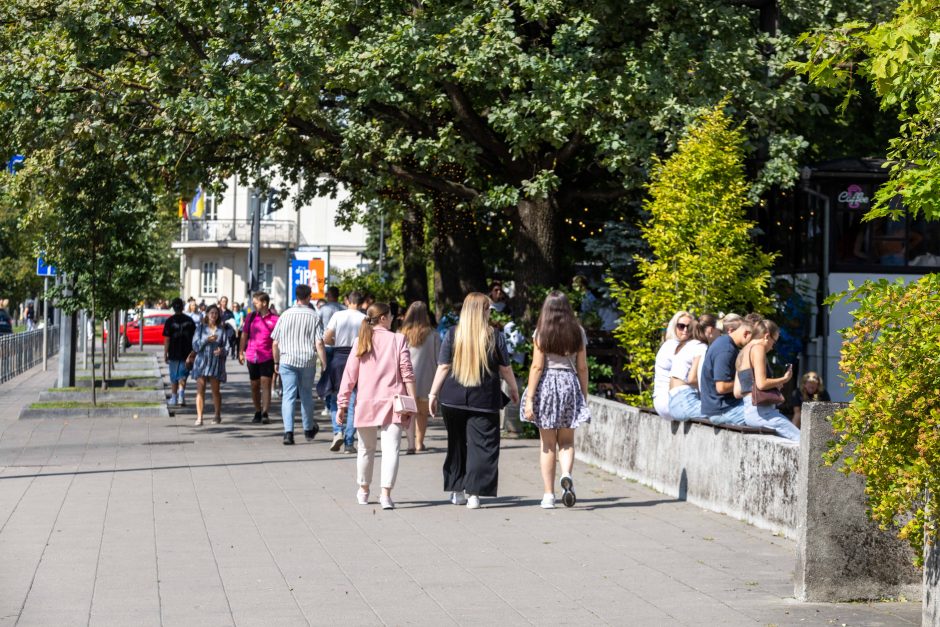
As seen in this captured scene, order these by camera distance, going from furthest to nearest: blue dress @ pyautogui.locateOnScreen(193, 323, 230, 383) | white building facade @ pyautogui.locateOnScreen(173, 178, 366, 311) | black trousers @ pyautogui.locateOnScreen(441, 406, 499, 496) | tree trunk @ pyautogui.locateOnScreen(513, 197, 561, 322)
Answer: white building facade @ pyautogui.locateOnScreen(173, 178, 366, 311) → tree trunk @ pyautogui.locateOnScreen(513, 197, 561, 322) → blue dress @ pyautogui.locateOnScreen(193, 323, 230, 383) → black trousers @ pyautogui.locateOnScreen(441, 406, 499, 496)

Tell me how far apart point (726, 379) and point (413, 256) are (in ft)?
61.6

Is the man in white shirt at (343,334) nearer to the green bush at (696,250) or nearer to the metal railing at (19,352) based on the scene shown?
the green bush at (696,250)

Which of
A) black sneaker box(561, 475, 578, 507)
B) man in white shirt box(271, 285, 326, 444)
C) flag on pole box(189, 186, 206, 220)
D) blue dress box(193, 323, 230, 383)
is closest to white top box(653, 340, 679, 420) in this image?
black sneaker box(561, 475, 578, 507)

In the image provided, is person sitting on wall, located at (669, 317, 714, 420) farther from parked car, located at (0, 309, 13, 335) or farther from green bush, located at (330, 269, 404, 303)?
parked car, located at (0, 309, 13, 335)

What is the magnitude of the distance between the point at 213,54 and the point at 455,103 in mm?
3476

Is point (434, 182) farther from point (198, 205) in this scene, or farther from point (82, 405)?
point (198, 205)

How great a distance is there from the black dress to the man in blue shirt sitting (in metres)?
1.87

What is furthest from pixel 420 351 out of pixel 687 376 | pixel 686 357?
pixel 687 376

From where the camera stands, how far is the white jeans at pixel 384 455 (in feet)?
37.3

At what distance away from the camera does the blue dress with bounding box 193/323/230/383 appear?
64.3ft

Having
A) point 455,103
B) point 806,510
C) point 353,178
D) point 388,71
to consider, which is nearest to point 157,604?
point 806,510

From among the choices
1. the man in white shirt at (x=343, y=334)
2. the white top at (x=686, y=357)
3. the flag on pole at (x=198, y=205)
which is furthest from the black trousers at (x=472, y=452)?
the flag on pole at (x=198, y=205)

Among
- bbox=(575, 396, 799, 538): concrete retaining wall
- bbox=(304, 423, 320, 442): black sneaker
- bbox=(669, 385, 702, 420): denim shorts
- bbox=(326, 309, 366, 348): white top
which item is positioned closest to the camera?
bbox=(575, 396, 799, 538): concrete retaining wall

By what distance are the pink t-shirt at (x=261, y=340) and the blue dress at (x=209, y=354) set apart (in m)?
0.40
